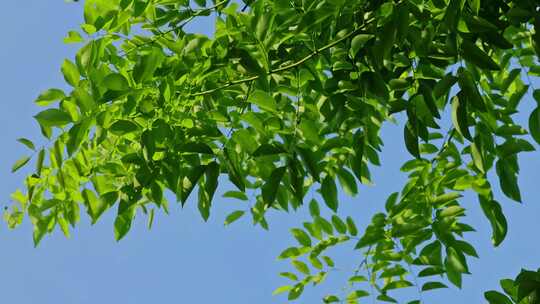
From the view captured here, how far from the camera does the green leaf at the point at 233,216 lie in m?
3.40

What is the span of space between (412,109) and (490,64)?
305 millimetres

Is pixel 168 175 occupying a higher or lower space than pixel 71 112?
lower

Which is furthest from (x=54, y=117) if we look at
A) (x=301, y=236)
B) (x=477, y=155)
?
(x=301, y=236)

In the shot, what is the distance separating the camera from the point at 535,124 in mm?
2365

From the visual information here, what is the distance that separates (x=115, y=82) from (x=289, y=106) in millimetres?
857

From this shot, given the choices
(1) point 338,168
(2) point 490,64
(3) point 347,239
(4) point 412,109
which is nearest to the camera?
(2) point 490,64

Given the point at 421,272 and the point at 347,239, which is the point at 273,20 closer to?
the point at 421,272

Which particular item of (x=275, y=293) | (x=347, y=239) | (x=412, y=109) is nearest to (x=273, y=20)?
(x=412, y=109)

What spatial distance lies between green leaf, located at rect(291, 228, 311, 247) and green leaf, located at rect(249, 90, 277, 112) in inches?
53.4

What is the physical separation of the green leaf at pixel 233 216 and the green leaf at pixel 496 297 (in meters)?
1.38

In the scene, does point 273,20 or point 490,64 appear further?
point 273,20

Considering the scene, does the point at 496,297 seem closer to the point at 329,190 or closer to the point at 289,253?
the point at 329,190

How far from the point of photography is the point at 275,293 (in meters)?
3.70

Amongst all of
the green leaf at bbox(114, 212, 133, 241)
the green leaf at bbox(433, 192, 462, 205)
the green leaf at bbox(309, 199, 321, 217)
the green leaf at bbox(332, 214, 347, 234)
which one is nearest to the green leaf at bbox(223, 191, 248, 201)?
the green leaf at bbox(309, 199, 321, 217)
